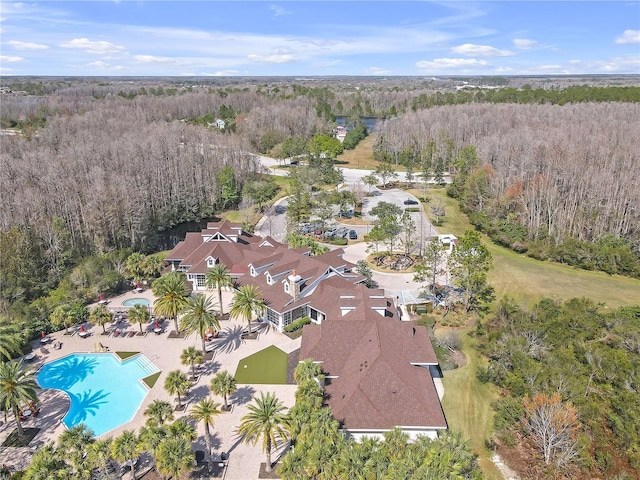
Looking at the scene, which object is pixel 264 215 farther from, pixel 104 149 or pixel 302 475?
pixel 302 475

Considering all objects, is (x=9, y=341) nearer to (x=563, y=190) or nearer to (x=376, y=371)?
(x=376, y=371)

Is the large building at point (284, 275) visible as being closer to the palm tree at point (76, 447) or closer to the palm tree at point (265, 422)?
the palm tree at point (265, 422)

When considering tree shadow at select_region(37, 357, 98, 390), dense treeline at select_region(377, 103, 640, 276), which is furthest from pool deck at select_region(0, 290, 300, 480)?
dense treeline at select_region(377, 103, 640, 276)

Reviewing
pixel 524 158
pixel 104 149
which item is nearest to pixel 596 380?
pixel 524 158

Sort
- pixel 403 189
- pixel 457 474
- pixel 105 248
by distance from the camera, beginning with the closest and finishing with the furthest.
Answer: pixel 457 474
pixel 105 248
pixel 403 189

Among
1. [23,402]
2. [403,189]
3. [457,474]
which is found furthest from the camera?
[403,189]

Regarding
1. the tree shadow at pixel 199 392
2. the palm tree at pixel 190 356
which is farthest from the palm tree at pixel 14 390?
the tree shadow at pixel 199 392
